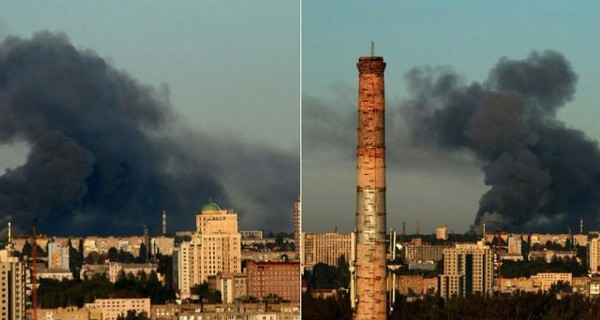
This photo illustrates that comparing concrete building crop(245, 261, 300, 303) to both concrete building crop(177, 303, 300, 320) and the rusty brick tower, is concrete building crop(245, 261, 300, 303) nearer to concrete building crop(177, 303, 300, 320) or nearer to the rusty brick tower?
concrete building crop(177, 303, 300, 320)

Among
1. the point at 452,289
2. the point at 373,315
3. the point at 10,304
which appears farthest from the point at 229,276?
the point at 373,315

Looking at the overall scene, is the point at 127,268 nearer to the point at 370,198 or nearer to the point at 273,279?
the point at 273,279

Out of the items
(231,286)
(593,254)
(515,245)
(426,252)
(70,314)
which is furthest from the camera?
(515,245)

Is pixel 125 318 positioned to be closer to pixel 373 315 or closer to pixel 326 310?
pixel 326 310

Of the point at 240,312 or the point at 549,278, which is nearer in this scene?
the point at 240,312

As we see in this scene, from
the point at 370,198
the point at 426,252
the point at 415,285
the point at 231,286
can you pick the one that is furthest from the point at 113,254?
the point at 370,198

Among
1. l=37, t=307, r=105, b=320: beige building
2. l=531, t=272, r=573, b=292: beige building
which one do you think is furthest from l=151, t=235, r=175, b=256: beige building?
l=531, t=272, r=573, b=292: beige building

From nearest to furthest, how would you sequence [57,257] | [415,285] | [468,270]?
[415,285] < [57,257] < [468,270]
